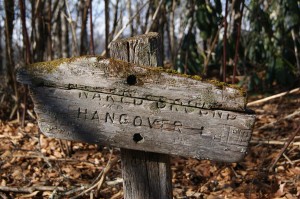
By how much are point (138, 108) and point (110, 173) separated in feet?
6.77

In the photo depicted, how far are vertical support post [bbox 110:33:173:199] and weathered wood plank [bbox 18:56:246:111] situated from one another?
4.7 inches

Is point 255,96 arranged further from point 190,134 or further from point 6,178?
point 190,134

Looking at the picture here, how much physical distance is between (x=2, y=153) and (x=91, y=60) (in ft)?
9.06

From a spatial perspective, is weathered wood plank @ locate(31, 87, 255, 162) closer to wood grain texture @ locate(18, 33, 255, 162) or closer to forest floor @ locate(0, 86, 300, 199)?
wood grain texture @ locate(18, 33, 255, 162)

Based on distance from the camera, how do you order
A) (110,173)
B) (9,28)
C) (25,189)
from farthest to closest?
1. (9,28)
2. (110,173)
3. (25,189)

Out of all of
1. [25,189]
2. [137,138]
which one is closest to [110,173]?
[25,189]

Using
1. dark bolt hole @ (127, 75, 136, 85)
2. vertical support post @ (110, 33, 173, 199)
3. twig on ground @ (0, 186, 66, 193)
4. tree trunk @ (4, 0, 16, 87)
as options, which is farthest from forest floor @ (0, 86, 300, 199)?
dark bolt hole @ (127, 75, 136, 85)

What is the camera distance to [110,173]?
3277 millimetres

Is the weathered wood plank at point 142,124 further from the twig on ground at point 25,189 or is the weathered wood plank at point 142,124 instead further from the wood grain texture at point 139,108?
the twig on ground at point 25,189

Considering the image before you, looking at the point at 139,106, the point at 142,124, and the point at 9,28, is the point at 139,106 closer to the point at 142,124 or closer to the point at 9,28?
the point at 142,124

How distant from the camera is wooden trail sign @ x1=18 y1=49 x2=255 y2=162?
1275 mm

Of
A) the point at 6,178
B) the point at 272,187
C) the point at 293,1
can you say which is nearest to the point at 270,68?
the point at 293,1

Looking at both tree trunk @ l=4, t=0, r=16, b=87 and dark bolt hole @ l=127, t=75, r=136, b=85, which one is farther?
tree trunk @ l=4, t=0, r=16, b=87

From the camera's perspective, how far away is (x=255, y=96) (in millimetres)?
6133
